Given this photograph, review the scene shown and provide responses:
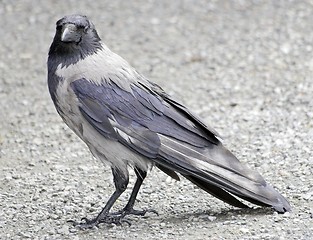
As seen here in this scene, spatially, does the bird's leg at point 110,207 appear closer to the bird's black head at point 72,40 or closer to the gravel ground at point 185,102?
the gravel ground at point 185,102

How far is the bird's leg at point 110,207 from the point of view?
18.5 ft

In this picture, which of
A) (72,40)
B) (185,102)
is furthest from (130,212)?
(185,102)

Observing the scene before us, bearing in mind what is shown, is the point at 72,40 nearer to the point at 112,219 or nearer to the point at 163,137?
the point at 163,137

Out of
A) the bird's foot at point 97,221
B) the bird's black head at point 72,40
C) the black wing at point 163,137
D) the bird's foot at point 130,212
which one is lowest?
the bird's foot at point 97,221

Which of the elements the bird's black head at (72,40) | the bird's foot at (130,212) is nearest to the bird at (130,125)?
the bird's black head at (72,40)

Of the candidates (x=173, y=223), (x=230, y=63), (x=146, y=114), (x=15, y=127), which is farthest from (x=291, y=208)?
(x=230, y=63)

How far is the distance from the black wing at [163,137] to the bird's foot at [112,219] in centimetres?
47

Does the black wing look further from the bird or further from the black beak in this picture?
the black beak

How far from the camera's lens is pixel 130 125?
18.0 ft

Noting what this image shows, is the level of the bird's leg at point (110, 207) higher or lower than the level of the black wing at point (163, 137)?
lower

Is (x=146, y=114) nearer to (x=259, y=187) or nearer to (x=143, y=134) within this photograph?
(x=143, y=134)

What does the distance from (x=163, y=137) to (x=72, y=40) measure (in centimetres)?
90

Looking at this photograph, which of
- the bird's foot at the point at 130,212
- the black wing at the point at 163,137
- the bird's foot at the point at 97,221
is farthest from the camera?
the bird's foot at the point at 130,212

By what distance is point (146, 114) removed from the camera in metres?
5.54
